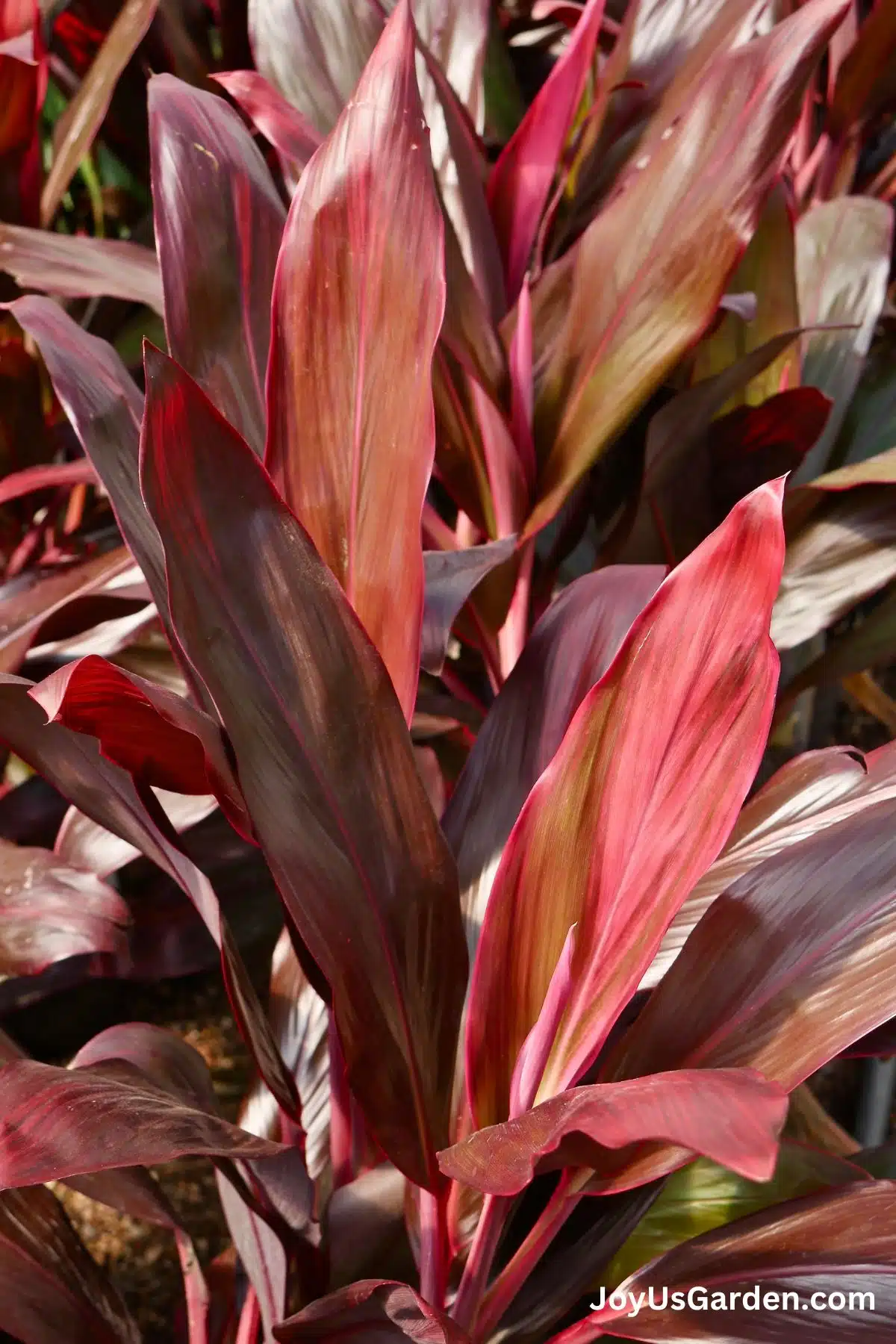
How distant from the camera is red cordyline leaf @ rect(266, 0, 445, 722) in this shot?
0.43 m

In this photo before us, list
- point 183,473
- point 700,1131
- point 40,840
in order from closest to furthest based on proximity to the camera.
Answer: point 700,1131, point 183,473, point 40,840

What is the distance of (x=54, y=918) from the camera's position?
21.5 inches

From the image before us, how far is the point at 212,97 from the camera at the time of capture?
1.78ft

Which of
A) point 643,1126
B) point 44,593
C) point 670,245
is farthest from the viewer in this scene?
point 44,593

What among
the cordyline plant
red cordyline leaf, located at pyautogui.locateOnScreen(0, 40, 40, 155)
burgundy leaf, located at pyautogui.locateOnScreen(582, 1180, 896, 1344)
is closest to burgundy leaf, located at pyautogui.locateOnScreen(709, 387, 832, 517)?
the cordyline plant

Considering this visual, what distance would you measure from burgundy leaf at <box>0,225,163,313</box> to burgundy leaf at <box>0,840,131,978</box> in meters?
0.33

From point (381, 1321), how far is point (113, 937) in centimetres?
23

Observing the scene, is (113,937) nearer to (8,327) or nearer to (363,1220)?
(363,1220)

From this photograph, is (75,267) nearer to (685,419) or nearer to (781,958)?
(685,419)

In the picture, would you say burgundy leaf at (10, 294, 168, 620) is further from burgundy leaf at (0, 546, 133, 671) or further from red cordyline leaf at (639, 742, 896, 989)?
red cordyline leaf at (639, 742, 896, 989)

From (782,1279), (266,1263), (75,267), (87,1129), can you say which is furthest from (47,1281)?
(75,267)

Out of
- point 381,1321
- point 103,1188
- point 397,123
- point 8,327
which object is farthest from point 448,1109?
point 8,327

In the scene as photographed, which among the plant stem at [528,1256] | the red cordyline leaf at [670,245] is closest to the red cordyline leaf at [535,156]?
the red cordyline leaf at [670,245]

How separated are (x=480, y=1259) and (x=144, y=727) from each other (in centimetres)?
26
